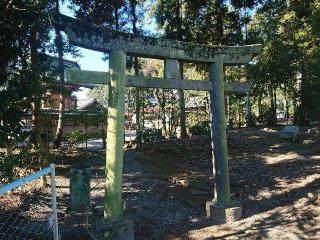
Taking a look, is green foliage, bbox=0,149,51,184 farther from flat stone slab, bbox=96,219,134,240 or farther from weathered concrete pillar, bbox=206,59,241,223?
weathered concrete pillar, bbox=206,59,241,223

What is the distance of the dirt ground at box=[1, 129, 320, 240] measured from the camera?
6.51 metres

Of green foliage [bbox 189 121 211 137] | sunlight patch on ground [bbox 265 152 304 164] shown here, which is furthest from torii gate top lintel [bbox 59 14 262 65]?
green foliage [bbox 189 121 211 137]

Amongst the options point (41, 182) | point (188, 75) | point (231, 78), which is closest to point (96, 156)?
point (41, 182)

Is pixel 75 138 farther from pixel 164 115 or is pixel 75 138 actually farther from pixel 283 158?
pixel 283 158

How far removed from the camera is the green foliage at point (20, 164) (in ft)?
24.4

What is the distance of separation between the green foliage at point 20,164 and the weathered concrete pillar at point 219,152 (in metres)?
4.27

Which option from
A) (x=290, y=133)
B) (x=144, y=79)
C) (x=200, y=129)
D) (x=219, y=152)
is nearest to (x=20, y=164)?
(x=144, y=79)

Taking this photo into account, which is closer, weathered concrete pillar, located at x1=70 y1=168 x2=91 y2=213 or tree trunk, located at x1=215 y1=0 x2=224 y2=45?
weathered concrete pillar, located at x1=70 y1=168 x2=91 y2=213

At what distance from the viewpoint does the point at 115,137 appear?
5.91 m

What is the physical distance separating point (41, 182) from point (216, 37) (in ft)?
38.6

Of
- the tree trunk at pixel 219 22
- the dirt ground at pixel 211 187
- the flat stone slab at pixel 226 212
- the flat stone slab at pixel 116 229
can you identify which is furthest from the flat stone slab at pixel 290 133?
the flat stone slab at pixel 116 229

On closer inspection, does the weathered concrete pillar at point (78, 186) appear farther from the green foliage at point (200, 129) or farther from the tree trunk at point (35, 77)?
the green foliage at point (200, 129)

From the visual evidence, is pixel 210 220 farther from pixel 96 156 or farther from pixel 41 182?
pixel 96 156

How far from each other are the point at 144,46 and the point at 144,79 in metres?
0.58
